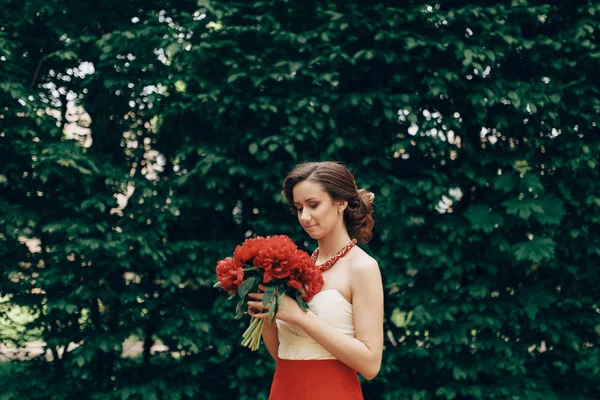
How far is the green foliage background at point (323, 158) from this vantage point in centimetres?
478

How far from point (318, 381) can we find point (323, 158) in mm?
2546

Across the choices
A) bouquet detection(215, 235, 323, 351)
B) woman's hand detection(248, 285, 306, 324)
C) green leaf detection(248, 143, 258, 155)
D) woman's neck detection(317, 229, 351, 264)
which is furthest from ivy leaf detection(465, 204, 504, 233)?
woman's hand detection(248, 285, 306, 324)

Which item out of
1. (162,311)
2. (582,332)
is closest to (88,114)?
(162,311)

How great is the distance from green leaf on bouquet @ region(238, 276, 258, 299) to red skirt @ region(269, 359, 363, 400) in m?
0.46

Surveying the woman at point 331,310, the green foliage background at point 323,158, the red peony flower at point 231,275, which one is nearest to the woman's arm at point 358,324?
the woman at point 331,310

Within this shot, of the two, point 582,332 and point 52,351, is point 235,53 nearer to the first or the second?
point 52,351

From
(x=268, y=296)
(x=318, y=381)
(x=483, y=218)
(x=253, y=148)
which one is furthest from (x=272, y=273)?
(x=483, y=218)

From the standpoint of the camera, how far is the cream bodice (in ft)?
8.18

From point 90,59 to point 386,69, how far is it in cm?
250

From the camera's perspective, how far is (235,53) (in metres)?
4.82

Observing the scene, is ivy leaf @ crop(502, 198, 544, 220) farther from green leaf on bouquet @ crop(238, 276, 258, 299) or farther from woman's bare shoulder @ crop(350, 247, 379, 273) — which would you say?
green leaf on bouquet @ crop(238, 276, 258, 299)

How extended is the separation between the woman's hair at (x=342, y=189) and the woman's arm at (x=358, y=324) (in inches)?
11.3

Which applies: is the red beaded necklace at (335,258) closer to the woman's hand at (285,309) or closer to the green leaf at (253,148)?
the woman's hand at (285,309)

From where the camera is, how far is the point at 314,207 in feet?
8.31
